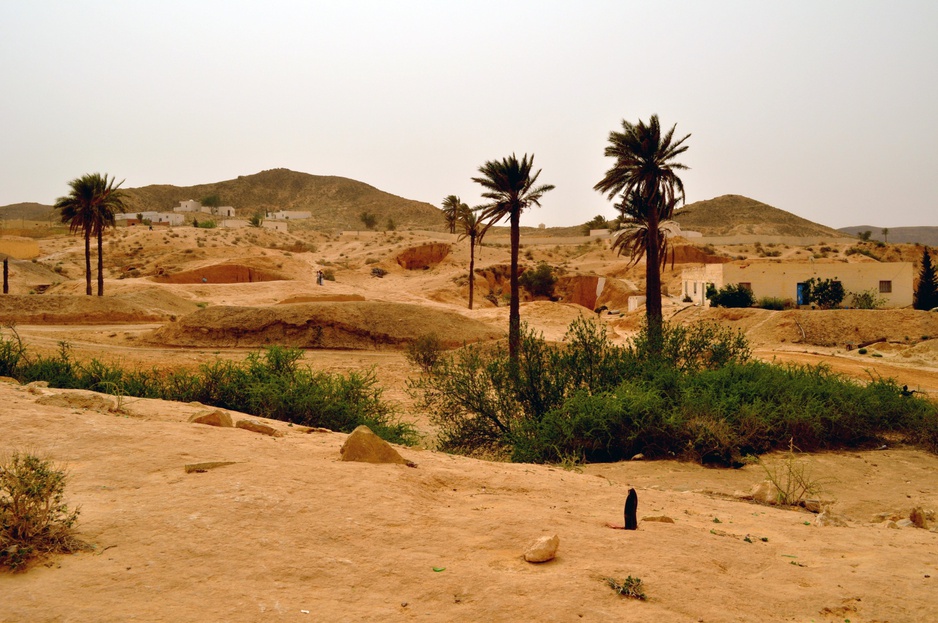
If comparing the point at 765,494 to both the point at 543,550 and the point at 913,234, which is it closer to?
the point at 543,550

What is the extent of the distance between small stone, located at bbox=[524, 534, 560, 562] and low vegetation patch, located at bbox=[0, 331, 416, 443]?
20.9 feet

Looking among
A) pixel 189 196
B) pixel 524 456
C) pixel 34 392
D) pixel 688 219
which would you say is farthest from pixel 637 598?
pixel 189 196

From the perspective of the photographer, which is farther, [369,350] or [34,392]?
[369,350]

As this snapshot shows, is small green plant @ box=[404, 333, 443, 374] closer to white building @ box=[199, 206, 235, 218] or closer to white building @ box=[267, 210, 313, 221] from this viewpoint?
white building @ box=[199, 206, 235, 218]

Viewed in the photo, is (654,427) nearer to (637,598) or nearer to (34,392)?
(637,598)

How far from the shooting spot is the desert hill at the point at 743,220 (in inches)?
3681

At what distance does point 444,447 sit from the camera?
40.3ft

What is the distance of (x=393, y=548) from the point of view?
446 centimetres

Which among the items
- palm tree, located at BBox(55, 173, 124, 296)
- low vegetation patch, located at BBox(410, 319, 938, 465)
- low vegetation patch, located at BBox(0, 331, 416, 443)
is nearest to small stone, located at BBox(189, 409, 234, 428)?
low vegetation patch, located at BBox(0, 331, 416, 443)

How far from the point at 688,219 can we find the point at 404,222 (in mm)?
45067

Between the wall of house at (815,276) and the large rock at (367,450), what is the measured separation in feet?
117

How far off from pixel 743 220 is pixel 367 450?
10298 cm

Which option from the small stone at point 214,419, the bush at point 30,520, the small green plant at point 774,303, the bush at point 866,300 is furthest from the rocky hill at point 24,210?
the bush at point 30,520

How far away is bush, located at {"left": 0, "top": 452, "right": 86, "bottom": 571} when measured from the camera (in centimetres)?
381
